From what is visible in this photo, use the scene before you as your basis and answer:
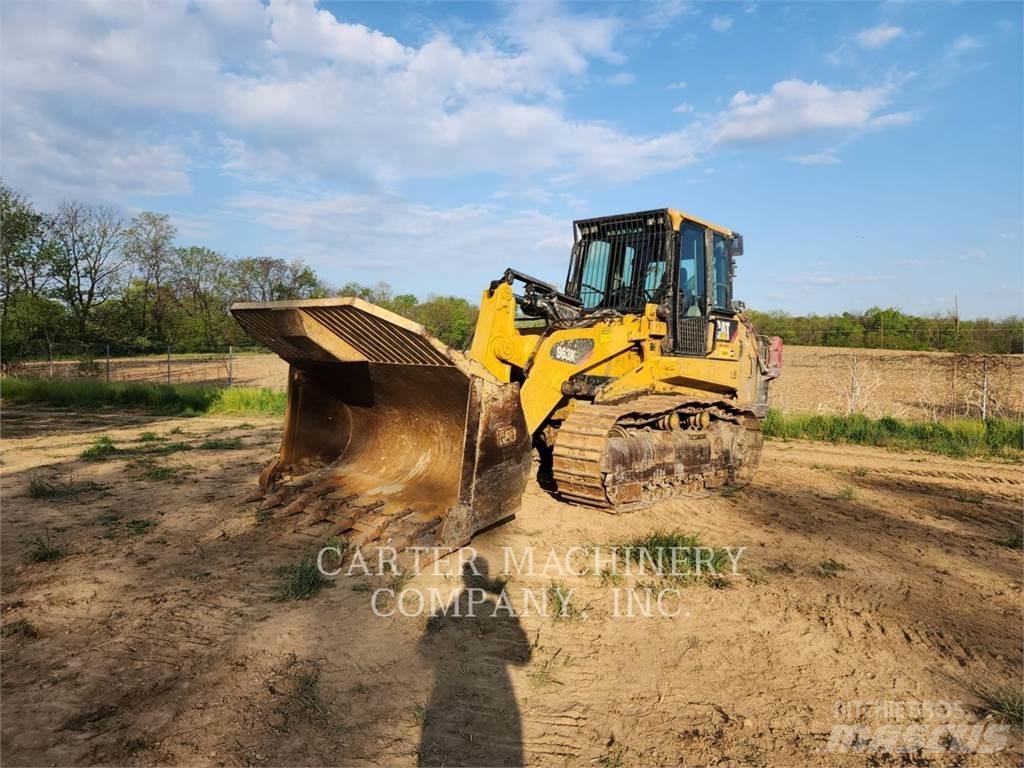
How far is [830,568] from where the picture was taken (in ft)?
15.7

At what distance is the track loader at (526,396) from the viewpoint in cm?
468

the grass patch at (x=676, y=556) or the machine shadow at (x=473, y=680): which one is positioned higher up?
the grass patch at (x=676, y=556)

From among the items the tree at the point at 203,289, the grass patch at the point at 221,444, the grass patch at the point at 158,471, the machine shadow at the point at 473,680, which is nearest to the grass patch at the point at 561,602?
the machine shadow at the point at 473,680

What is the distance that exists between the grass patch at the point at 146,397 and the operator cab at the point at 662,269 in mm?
10154

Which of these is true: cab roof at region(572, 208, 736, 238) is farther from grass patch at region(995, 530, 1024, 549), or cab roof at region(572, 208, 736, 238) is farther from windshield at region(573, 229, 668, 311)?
grass patch at region(995, 530, 1024, 549)

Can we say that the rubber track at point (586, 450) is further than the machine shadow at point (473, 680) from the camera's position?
Yes

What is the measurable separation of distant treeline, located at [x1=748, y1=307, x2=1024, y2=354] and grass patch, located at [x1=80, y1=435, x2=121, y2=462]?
80.7ft

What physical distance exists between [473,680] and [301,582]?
5.01 feet

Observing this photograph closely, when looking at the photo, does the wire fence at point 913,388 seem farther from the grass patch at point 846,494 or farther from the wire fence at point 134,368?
the wire fence at point 134,368

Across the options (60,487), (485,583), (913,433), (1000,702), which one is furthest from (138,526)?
(913,433)

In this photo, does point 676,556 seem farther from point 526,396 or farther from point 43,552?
point 43,552

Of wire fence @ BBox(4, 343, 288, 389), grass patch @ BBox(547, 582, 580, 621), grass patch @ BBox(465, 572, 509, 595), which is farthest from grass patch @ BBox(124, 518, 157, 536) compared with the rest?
wire fence @ BBox(4, 343, 288, 389)

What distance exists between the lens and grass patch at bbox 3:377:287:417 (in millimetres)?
15414

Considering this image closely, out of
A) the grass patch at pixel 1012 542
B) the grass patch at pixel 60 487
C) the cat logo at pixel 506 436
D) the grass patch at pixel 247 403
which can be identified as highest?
the cat logo at pixel 506 436
